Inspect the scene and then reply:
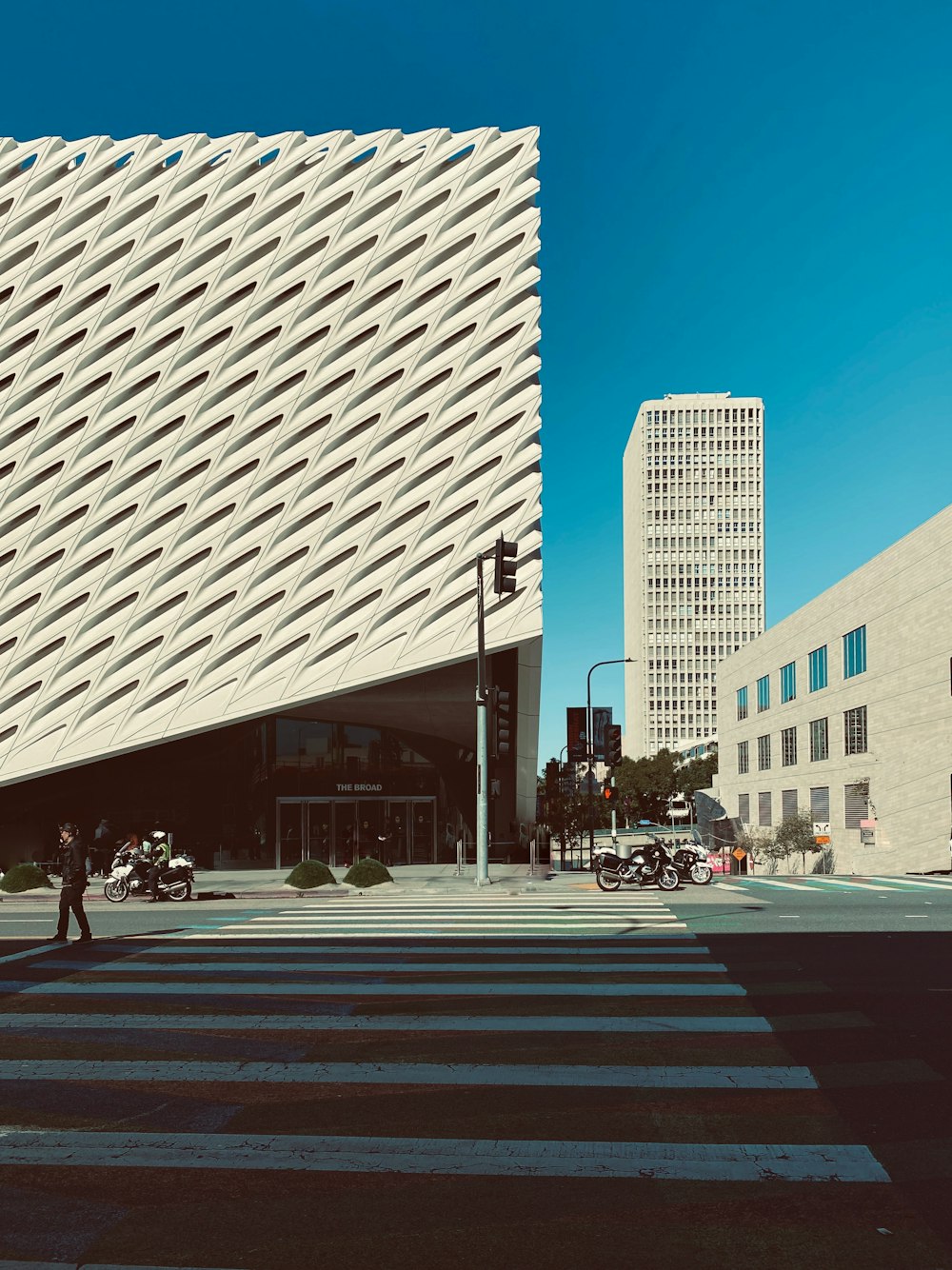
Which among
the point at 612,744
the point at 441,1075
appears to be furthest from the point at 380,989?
the point at 612,744

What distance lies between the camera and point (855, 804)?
2000 inches

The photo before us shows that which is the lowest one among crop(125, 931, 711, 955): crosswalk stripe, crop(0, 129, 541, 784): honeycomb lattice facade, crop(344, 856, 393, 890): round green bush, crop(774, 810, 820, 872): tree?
crop(774, 810, 820, 872): tree

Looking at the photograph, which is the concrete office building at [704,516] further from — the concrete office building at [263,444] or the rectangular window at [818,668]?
the concrete office building at [263,444]

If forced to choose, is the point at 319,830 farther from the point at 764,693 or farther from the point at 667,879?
the point at 764,693

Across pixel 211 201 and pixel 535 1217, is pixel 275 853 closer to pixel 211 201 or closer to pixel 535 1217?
pixel 211 201

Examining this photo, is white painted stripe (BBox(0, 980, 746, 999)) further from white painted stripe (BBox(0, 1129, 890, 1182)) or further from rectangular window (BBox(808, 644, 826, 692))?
rectangular window (BBox(808, 644, 826, 692))

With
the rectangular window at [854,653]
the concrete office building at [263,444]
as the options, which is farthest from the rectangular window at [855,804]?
the concrete office building at [263,444]

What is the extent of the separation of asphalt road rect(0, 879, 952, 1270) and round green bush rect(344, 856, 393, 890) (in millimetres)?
12539

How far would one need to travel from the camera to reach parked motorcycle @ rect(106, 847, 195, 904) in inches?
981

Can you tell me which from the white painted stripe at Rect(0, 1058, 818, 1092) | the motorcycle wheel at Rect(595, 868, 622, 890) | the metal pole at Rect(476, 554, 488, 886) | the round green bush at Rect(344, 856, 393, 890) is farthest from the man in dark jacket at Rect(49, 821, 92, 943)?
the metal pole at Rect(476, 554, 488, 886)

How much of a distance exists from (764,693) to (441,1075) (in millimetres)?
64962

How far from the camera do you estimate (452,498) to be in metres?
39.5

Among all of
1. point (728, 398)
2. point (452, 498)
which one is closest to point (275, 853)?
point (452, 498)

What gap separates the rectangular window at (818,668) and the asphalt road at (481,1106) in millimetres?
42935
